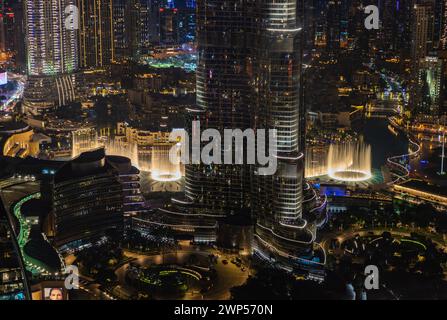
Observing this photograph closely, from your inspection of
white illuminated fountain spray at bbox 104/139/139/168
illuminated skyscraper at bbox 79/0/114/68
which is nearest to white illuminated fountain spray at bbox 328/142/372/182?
white illuminated fountain spray at bbox 104/139/139/168

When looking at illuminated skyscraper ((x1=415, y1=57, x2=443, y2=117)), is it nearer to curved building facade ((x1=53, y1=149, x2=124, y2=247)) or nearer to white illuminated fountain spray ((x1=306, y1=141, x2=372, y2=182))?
white illuminated fountain spray ((x1=306, y1=141, x2=372, y2=182))

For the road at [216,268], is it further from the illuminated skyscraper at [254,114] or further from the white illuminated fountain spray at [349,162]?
the white illuminated fountain spray at [349,162]

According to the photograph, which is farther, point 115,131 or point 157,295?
point 115,131

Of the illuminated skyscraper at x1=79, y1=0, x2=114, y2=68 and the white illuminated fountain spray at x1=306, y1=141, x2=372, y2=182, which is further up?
the illuminated skyscraper at x1=79, y1=0, x2=114, y2=68

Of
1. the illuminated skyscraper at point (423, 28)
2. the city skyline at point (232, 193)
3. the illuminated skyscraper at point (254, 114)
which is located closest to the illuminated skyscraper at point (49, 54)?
the city skyline at point (232, 193)

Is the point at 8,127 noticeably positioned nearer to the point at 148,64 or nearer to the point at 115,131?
the point at 115,131

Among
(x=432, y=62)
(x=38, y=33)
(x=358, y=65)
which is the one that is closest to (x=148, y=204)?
(x=38, y=33)
